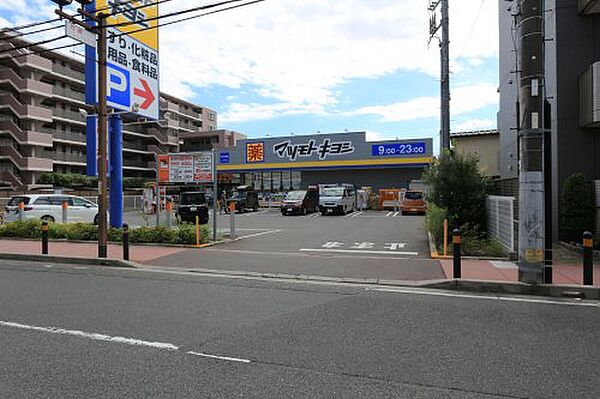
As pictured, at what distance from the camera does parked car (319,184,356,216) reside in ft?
101

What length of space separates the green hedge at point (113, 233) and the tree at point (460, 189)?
25.6 feet

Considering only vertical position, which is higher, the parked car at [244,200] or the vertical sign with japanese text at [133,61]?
the vertical sign with japanese text at [133,61]

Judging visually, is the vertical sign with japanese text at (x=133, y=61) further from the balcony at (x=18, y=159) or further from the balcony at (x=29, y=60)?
the balcony at (x=29, y=60)

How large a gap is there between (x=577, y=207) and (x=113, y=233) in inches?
570

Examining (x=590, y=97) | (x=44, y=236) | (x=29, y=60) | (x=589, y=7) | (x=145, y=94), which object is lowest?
(x=44, y=236)

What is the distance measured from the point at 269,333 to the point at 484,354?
2515mm

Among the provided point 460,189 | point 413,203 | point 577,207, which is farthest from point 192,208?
point 577,207

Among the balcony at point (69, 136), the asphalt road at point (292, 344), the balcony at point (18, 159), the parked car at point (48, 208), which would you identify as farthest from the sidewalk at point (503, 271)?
the balcony at point (69, 136)

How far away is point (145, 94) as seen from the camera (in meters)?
18.3

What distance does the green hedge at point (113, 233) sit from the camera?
1510 centimetres

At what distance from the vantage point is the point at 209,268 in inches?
437

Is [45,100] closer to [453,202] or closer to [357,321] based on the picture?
[453,202]

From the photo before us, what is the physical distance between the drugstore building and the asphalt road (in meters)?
32.3

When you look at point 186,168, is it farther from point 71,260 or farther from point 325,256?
point 325,256
